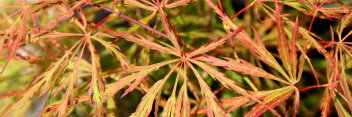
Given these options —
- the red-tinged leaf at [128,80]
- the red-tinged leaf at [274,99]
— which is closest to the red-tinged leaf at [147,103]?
the red-tinged leaf at [128,80]

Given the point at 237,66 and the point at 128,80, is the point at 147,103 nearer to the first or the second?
the point at 128,80

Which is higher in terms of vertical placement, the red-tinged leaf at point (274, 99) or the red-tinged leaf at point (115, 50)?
the red-tinged leaf at point (115, 50)

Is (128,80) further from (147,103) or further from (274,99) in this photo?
(274,99)

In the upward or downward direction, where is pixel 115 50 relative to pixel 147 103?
upward

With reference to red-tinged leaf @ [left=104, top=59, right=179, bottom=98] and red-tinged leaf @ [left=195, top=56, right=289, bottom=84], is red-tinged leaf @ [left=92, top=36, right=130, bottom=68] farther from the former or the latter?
red-tinged leaf @ [left=195, top=56, right=289, bottom=84]

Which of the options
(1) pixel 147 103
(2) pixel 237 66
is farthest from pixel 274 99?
(1) pixel 147 103

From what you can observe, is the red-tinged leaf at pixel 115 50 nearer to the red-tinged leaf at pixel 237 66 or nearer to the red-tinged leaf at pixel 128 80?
the red-tinged leaf at pixel 128 80

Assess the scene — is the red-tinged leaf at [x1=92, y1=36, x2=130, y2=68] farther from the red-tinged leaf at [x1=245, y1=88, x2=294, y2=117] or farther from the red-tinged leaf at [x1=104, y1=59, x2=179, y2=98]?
the red-tinged leaf at [x1=245, y1=88, x2=294, y2=117]

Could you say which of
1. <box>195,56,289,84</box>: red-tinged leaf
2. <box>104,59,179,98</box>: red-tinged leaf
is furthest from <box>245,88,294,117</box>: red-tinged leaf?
<box>104,59,179,98</box>: red-tinged leaf

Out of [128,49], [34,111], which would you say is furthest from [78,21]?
[34,111]

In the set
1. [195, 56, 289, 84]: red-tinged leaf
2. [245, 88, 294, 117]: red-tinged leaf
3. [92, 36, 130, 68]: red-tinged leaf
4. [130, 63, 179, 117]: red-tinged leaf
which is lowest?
[245, 88, 294, 117]: red-tinged leaf

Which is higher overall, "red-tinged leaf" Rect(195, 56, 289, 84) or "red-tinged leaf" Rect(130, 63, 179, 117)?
"red-tinged leaf" Rect(195, 56, 289, 84)

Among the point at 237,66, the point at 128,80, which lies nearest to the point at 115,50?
the point at 128,80
